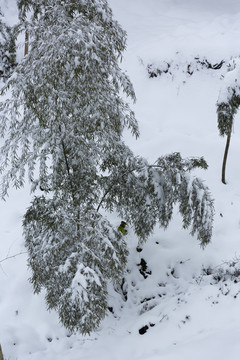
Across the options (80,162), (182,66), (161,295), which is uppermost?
(182,66)

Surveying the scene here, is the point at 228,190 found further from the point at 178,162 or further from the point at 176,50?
the point at 176,50

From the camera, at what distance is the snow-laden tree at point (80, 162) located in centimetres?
377

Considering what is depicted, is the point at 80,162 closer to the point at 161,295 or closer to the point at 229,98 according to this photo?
the point at 161,295

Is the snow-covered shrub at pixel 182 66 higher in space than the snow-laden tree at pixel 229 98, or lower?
higher

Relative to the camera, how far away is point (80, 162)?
4617 mm

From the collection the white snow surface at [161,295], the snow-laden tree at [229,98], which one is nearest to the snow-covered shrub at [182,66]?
the white snow surface at [161,295]

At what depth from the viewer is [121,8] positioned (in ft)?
75.7

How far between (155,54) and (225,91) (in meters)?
10.0

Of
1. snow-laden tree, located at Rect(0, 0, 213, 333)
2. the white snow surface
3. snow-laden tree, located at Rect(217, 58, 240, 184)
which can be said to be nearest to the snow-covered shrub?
the white snow surface

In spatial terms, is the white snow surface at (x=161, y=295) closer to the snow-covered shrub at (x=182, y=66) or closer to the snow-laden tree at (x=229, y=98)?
the snow-laden tree at (x=229, y=98)

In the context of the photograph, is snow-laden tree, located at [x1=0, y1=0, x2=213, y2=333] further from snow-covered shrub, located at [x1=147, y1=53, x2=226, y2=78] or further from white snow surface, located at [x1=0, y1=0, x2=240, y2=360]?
snow-covered shrub, located at [x1=147, y1=53, x2=226, y2=78]

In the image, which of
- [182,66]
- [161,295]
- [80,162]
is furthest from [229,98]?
[182,66]

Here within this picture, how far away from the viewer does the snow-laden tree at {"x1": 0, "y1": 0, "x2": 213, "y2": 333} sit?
3768mm

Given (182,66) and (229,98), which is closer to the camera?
(229,98)
